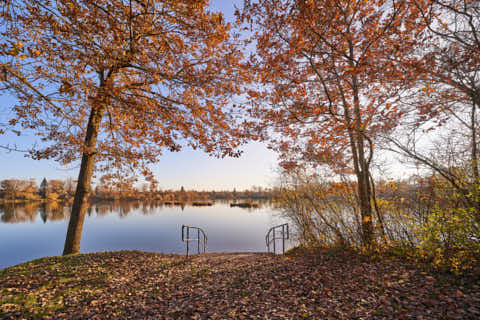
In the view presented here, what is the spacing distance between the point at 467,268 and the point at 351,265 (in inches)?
88.9

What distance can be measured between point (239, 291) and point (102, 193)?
865cm

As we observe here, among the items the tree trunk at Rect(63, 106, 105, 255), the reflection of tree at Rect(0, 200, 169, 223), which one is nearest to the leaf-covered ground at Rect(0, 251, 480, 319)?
the tree trunk at Rect(63, 106, 105, 255)

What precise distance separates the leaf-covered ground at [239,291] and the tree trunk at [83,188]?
0.84 m

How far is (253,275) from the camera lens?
216 inches

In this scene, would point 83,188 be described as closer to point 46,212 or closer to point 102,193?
point 102,193

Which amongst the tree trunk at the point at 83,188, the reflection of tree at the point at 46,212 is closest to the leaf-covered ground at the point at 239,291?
the tree trunk at the point at 83,188

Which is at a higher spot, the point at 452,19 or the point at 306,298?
the point at 452,19

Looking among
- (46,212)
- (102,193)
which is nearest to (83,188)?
(102,193)

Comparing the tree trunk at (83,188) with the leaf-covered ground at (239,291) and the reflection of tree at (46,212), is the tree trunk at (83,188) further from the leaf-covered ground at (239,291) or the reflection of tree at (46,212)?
the reflection of tree at (46,212)

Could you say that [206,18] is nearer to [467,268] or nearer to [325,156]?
[325,156]

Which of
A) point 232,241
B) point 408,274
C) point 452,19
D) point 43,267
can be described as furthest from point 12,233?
point 452,19

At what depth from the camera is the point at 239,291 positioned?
180 inches

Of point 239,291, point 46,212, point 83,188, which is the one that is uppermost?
point 83,188

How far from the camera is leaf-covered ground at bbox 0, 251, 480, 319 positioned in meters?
3.46
